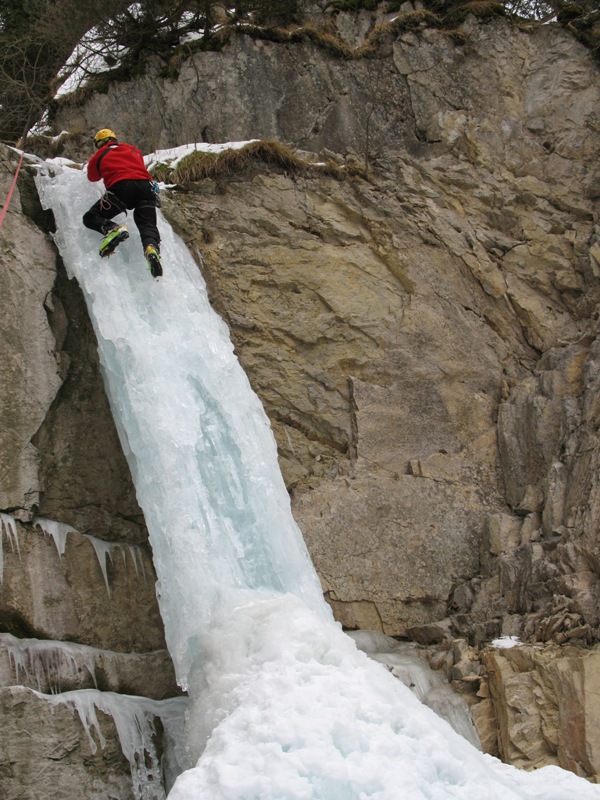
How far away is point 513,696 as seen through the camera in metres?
7.18

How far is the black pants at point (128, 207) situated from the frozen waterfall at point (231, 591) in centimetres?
20

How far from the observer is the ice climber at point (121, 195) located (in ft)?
27.2

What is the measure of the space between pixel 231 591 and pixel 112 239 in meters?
3.62

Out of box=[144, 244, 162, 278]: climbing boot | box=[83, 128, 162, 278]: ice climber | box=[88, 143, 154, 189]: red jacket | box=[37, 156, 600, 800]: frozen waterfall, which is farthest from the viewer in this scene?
box=[88, 143, 154, 189]: red jacket

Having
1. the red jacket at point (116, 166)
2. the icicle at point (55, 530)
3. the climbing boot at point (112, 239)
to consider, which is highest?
the red jacket at point (116, 166)

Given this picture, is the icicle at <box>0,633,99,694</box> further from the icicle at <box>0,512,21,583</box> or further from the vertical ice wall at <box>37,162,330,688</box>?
the vertical ice wall at <box>37,162,330,688</box>

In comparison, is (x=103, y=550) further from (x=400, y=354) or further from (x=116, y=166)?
(x=400, y=354)

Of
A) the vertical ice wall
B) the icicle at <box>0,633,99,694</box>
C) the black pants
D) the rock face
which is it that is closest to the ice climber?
the black pants

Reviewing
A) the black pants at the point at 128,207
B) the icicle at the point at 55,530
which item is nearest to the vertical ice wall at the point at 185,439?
the black pants at the point at 128,207

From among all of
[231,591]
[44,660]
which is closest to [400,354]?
[231,591]

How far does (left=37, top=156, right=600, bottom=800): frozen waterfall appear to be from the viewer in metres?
4.83

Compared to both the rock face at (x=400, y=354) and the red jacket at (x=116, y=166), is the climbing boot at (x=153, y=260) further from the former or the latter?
the rock face at (x=400, y=354)

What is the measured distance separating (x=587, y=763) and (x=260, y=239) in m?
6.61

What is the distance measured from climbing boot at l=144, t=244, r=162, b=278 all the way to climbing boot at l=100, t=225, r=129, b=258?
0.88 ft
